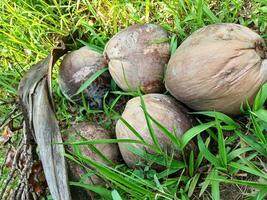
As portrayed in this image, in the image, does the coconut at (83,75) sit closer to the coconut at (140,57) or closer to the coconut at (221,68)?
the coconut at (140,57)

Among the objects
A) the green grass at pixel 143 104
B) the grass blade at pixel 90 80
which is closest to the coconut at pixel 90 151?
the green grass at pixel 143 104

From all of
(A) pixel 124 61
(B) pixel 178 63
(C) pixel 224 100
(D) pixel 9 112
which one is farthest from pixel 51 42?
(C) pixel 224 100

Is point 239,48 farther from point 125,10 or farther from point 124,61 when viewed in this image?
point 125,10

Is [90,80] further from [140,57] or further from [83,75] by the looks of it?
[140,57]

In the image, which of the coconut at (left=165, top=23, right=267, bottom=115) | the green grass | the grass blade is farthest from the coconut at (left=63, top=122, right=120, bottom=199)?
the coconut at (left=165, top=23, right=267, bottom=115)

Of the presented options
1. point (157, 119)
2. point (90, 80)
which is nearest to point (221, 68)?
point (157, 119)
